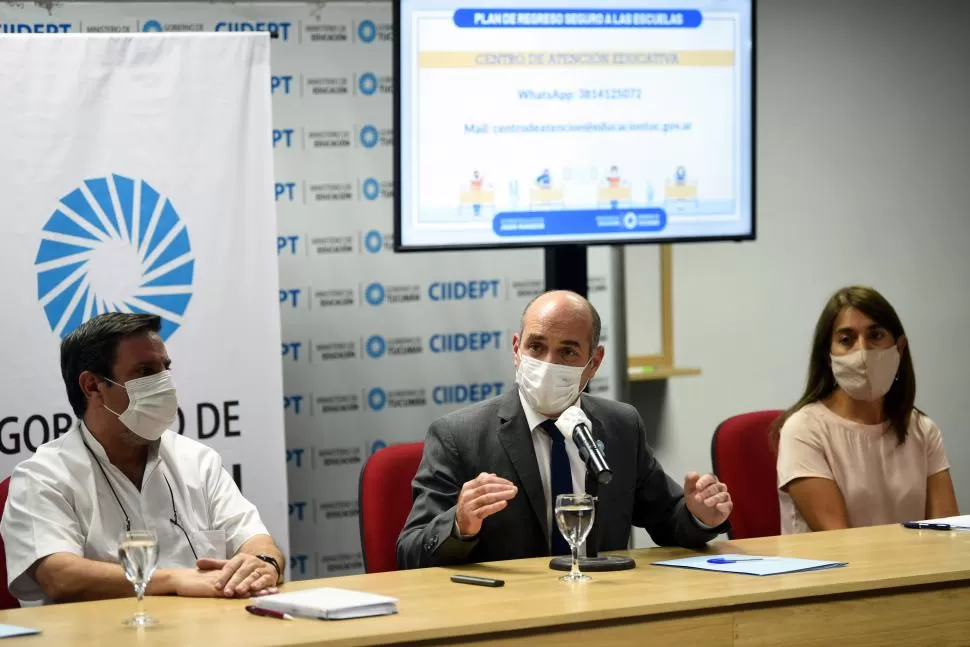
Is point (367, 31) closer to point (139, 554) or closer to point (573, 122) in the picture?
point (573, 122)

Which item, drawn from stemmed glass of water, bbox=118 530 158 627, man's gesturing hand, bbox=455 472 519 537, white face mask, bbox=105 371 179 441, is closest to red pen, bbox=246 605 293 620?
stemmed glass of water, bbox=118 530 158 627

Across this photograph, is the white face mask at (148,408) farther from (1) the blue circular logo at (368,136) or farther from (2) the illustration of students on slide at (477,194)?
(1) the blue circular logo at (368,136)

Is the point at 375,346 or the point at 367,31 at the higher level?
the point at 367,31

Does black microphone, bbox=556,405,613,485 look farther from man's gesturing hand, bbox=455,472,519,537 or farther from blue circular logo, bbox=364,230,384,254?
blue circular logo, bbox=364,230,384,254

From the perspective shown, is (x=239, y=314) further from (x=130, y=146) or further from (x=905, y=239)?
(x=905, y=239)

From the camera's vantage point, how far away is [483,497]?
2.84 metres

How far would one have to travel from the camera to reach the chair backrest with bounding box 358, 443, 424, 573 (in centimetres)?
358

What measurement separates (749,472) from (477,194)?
1.32 metres

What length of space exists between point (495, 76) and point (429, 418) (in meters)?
1.41

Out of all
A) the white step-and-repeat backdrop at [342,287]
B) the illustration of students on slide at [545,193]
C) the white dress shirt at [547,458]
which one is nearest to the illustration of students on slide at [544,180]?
the illustration of students on slide at [545,193]

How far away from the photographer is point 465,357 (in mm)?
5039

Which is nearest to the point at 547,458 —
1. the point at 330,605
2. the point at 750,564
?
the point at 750,564

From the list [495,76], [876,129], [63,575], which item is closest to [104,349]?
[63,575]

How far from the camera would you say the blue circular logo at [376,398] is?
4945mm
